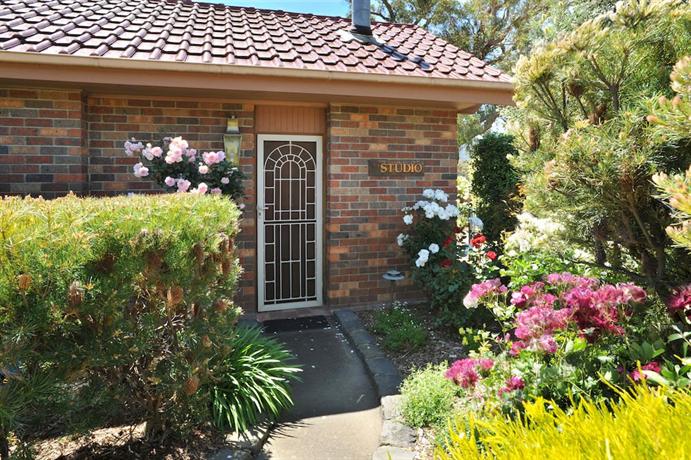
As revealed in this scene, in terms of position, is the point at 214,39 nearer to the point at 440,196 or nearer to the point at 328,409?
the point at 440,196

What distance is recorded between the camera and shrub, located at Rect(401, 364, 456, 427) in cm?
342

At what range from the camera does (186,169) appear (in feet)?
17.3

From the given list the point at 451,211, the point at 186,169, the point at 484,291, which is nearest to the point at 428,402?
the point at 484,291

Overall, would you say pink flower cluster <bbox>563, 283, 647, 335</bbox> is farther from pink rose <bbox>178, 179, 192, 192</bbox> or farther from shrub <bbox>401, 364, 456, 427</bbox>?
pink rose <bbox>178, 179, 192, 192</bbox>

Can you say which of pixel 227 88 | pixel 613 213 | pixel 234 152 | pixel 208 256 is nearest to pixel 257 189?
pixel 234 152

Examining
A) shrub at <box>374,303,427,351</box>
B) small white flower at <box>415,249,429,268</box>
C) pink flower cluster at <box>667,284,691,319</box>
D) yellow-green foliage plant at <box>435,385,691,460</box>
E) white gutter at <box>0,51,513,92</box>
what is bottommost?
shrub at <box>374,303,427,351</box>

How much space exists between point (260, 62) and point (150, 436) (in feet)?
13.3

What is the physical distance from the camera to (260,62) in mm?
5523

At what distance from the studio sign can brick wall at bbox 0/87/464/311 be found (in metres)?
0.08

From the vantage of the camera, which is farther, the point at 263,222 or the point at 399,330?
the point at 263,222

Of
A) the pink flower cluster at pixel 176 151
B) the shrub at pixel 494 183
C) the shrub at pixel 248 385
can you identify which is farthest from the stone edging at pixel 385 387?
the shrub at pixel 494 183

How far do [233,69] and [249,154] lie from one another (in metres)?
1.27

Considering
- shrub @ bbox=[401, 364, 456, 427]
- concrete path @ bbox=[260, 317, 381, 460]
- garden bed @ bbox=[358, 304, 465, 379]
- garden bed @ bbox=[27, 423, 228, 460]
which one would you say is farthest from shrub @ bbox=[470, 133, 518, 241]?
garden bed @ bbox=[27, 423, 228, 460]

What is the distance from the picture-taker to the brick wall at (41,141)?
5.42m
